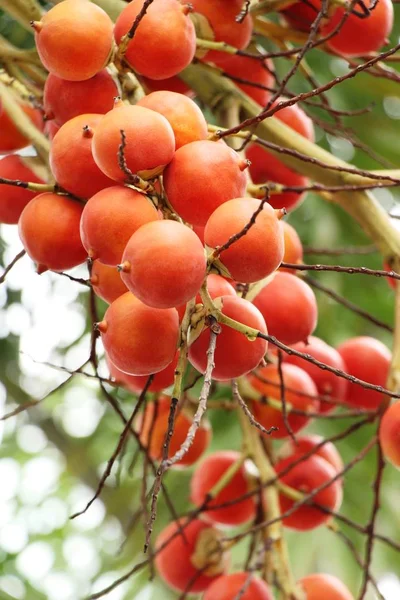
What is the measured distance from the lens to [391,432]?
95cm

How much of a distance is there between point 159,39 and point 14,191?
0.30m

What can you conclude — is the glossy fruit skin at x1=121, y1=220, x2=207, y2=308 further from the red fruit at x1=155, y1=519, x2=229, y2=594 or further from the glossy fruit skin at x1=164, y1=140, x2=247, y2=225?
the red fruit at x1=155, y1=519, x2=229, y2=594

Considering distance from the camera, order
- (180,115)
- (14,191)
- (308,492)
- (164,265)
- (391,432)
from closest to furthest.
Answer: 1. (164,265)
2. (180,115)
3. (391,432)
4. (14,191)
5. (308,492)

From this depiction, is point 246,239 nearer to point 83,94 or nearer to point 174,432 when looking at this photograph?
point 83,94

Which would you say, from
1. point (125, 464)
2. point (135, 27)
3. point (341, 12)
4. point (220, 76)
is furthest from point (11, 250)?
point (135, 27)

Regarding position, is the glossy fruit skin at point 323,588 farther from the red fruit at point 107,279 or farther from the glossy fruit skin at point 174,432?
the red fruit at point 107,279

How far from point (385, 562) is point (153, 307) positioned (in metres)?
1.41

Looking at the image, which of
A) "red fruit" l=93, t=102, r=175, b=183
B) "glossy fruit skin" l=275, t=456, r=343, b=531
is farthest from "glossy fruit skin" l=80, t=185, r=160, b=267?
"glossy fruit skin" l=275, t=456, r=343, b=531

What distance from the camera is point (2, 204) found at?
1062 mm

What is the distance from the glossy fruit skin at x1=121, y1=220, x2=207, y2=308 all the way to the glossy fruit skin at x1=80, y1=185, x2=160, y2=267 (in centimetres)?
4

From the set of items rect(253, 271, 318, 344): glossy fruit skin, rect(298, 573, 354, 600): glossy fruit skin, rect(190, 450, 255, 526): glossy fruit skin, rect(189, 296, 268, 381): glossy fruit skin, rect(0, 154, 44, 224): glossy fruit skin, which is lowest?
rect(190, 450, 255, 526): glossy fruit skin

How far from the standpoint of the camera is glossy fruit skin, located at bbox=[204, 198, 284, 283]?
2.35 ft

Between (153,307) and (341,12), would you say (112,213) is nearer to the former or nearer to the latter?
(153,307)

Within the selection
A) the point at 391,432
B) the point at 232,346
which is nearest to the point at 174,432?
the point at 391,432
